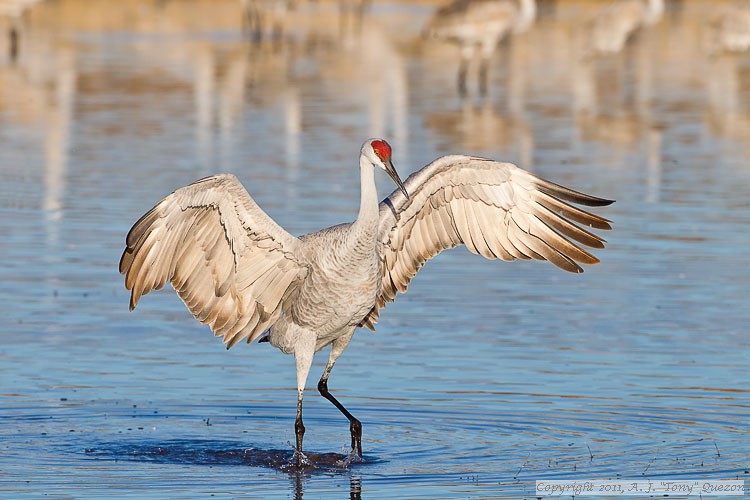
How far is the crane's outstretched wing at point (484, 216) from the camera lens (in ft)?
29.5

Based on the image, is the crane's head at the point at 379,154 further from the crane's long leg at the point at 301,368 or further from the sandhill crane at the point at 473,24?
the sandhill crane at the point at 473,24

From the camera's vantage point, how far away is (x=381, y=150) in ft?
27.9

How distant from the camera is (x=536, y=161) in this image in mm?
18859

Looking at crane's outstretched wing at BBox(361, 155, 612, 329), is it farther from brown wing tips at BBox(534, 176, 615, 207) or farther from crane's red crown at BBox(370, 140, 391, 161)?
crane's red crown at BBox(370, 140, 391, 161)

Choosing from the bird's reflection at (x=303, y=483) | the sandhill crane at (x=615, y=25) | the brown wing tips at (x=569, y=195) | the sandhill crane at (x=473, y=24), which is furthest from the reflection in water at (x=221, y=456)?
the sandhill crane at (x=615, y=25)

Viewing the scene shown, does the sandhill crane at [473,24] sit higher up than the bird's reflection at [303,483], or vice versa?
the sandhill crane at [473,24]

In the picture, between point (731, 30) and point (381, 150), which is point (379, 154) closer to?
point (381, 150)

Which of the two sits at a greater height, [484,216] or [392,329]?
[484,216]

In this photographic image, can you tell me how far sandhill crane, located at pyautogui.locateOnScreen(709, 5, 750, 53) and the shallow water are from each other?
19.9 feet

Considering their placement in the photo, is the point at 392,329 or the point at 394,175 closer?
the point at 394,175

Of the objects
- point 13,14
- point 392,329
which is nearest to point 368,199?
point 392,329

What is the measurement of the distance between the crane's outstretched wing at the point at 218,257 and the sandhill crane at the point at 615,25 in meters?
22.0

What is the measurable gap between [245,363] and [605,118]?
559 inches

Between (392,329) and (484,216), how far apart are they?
7.32 ft
